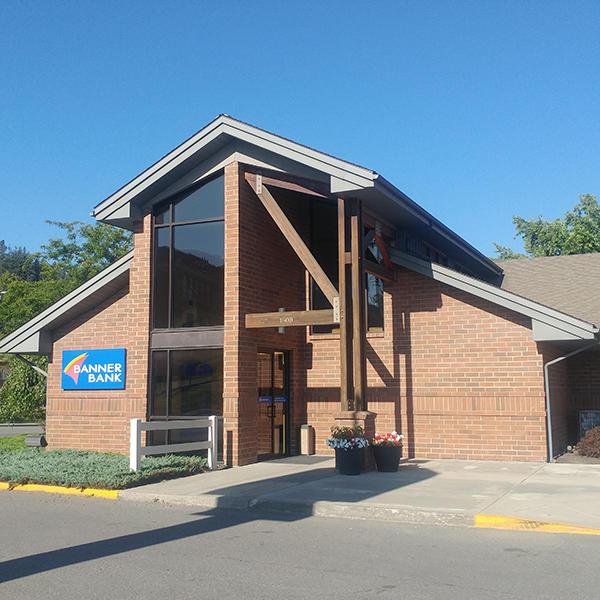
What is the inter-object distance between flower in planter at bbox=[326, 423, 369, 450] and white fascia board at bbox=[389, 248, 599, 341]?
4.13 m

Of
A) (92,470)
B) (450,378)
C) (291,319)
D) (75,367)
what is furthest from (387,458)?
(75,367)

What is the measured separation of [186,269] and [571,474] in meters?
9.02

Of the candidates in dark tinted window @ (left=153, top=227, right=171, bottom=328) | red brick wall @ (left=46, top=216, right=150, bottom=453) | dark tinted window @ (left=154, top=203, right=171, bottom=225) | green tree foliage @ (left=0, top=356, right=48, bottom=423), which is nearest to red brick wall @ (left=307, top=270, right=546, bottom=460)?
dark tinted window @ (left=153, top=227, right=171, bottom=328)

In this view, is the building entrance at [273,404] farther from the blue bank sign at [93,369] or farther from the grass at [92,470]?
the blue bank sign at [93,369]

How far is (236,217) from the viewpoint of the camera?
49.1ft

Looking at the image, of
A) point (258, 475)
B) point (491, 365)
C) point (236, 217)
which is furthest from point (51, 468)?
point (491, 365)

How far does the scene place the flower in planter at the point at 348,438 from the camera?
12.5 meters

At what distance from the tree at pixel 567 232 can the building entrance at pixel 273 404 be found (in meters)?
30.8

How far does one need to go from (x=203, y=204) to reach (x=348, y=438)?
649cm

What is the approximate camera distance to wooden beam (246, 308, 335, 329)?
45.6ft

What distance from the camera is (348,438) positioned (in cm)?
1254

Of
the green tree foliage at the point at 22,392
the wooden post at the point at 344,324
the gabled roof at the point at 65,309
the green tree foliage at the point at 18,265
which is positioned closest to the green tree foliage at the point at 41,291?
the green tree foliage at the point at 22,392

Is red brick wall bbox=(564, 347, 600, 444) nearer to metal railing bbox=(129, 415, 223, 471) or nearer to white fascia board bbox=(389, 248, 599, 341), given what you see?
white fascia board bbox=(389, 248, 599, 341)

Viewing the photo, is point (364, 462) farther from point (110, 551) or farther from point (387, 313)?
point (110, 551)
